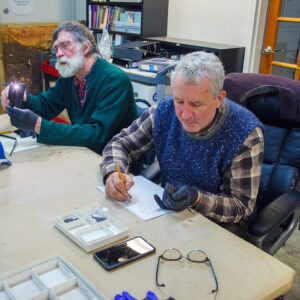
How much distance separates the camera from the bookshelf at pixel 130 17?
12.2 ft

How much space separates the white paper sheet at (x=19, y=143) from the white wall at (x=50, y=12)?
8.54 feet

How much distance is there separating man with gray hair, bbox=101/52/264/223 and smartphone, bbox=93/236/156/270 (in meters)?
0.22

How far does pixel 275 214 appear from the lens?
1348mm

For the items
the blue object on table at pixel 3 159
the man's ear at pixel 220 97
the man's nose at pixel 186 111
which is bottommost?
the blue object on table at pixel 3 159

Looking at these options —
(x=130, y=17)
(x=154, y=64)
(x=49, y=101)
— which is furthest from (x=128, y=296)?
(x=130, y=17)

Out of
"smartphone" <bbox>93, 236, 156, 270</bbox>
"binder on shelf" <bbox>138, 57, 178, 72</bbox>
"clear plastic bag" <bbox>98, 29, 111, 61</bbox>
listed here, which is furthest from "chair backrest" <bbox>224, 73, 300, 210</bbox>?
"clear plastic bag" <bbox>98, 29, 111, 61</bbox>

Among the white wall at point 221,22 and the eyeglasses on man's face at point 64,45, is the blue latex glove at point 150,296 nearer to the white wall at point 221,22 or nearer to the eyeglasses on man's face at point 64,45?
the eyeglasses on man's face at point 64,45

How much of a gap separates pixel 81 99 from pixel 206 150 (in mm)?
963

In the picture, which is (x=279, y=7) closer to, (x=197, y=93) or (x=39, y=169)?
(x=197, y=93)

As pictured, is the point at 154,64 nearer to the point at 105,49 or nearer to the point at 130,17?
the point at 105,49

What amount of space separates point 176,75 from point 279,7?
2247mm

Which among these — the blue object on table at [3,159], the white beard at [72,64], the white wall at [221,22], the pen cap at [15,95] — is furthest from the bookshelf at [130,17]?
the blue object on table at [3,159]

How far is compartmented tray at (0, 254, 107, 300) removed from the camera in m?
0.88

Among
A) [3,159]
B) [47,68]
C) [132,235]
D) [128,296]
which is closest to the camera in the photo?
[128,296]
